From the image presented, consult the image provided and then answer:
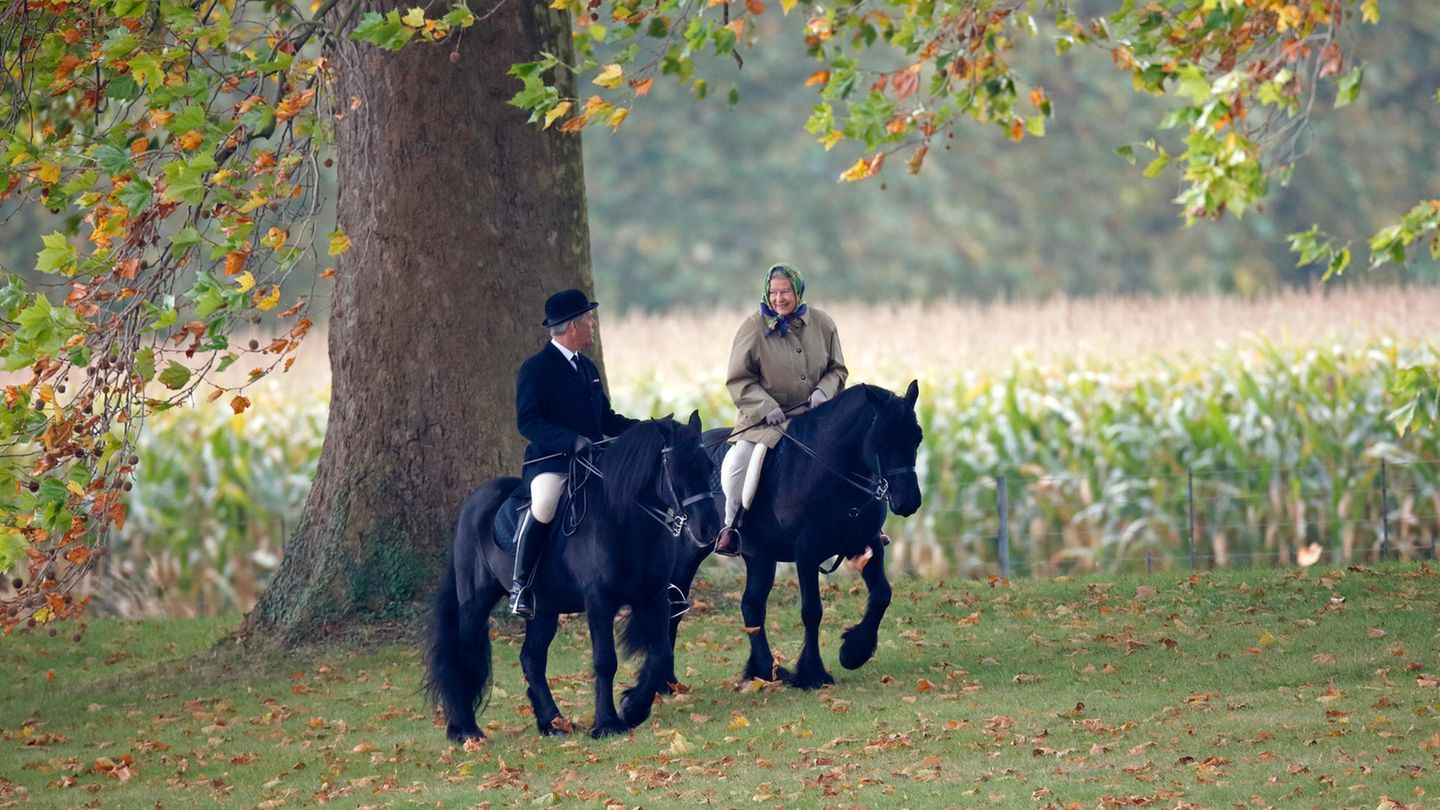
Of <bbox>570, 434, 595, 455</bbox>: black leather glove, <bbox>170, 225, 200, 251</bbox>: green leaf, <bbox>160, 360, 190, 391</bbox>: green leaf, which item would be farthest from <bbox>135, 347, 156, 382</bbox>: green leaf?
<bbox>570, 434, 595, 455</bbox>: black leather glove

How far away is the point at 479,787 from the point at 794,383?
3.30 m

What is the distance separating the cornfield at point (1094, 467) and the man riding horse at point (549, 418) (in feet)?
25.9

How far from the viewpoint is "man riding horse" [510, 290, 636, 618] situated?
10234 millimetres

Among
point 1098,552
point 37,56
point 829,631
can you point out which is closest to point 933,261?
point 1098,552

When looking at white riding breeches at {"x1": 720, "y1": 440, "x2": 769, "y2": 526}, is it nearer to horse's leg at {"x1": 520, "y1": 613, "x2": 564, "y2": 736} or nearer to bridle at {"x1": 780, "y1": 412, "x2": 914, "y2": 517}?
bridle at {"x1": 780, "y1": 412, "x2": 914, "y2": 517}

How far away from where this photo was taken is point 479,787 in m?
9.58

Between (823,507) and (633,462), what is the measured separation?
5.08ft

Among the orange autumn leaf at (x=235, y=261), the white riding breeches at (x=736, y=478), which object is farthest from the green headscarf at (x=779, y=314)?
the orange autumn leaf at (x=235, y=261)

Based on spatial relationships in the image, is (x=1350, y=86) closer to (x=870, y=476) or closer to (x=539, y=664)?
(x=870, y=476)

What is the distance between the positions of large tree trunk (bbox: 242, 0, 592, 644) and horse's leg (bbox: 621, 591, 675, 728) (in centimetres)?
419

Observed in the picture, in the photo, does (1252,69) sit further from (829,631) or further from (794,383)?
(829,631)

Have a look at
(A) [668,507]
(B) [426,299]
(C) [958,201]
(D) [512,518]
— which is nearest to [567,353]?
(D) [512,518]

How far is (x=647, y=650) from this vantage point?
33.6 ft

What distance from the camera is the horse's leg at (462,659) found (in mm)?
10773
